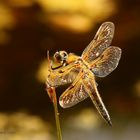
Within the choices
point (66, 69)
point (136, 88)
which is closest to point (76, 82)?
point (66, 69)

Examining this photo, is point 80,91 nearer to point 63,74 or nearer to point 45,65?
point 63,74

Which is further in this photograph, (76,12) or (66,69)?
(76,12)

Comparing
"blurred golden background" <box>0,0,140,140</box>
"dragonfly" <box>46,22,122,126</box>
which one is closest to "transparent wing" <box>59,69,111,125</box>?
"dragonfly" <box>46,22,122,126</box>

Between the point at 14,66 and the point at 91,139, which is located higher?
the point at 14,66

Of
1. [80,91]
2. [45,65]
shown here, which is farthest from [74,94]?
[45,65]

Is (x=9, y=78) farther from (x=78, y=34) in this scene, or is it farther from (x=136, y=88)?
(x=136, y=88)

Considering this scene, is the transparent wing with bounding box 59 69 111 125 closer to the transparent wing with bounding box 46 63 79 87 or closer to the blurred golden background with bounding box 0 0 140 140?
the transparent wing with bounding box 46 63 79 87
